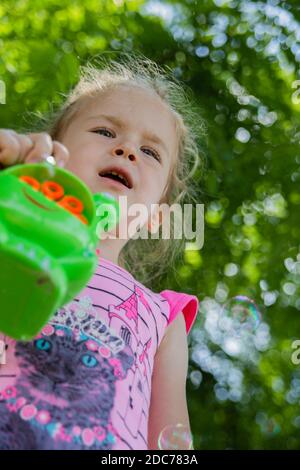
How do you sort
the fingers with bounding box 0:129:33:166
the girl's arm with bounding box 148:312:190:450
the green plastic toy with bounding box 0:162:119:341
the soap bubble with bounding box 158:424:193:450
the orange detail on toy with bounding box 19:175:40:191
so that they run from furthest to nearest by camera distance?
the girl's arm with bounding box 148:312:190:450 < the soap bubble with bounding box 158:424:193:450 < the fingers with bounding box 0:129:33:166 < the orange detail on toy with bounding box 19:175:40:191 < the green plastic toy with bounding box 0:162:119:341

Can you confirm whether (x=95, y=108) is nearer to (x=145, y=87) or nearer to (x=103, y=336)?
(x=145, y=87)

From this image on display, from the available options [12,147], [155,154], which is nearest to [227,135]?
[155,154]

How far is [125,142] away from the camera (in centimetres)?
185

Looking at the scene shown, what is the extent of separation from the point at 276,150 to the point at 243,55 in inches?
17.8

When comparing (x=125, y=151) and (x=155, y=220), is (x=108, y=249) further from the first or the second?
(x=155, y=220)

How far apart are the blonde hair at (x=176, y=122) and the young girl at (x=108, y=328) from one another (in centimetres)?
1

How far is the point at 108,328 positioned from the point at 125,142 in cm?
52

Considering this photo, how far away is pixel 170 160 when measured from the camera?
2047mm

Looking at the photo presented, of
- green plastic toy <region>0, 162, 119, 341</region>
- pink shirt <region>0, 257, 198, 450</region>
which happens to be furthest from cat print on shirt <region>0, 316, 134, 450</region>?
green plastic toy <region>0, 162, 119, 341</region>

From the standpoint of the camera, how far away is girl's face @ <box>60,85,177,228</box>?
1781 millimetres

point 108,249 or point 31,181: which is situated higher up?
point 108,249

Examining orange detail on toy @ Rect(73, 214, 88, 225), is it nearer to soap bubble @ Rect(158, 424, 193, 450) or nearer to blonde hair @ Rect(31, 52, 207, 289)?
soap bubble @ Rect(158, 424, 193, 450)

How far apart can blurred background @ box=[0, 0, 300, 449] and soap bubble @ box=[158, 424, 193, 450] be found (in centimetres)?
174

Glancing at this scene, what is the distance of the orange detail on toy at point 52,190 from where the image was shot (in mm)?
1214
